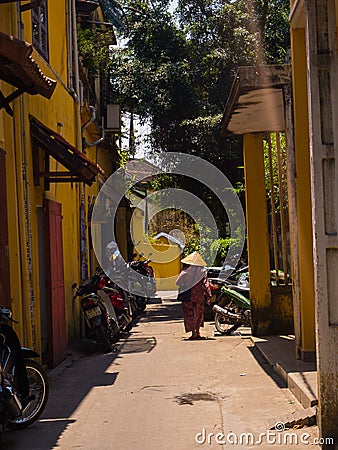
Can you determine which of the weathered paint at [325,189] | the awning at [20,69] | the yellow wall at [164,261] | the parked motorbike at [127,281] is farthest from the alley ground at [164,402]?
the yellow wall at [164,261]

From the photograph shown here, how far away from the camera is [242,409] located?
7.50 metres

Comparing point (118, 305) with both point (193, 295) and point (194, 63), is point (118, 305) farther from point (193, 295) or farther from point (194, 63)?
point (194, 63)

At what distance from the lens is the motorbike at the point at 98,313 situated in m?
12.2

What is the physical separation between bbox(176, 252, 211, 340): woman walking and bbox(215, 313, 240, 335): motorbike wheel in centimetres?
47

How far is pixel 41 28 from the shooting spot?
1159 cm

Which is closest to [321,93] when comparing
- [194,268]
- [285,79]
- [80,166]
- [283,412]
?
[283,412]

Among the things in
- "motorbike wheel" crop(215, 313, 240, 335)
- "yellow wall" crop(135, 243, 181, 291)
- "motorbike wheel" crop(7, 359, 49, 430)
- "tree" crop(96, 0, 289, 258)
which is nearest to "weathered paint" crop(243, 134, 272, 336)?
"motorbike wheel" crop(215, 313, 240, 335)

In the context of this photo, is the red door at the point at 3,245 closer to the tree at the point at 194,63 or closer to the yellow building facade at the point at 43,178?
the yellow building facade at the point at 43,178

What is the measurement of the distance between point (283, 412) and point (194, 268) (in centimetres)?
670

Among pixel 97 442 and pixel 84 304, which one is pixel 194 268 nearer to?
pixel 84 304

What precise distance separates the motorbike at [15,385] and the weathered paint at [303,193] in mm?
3344

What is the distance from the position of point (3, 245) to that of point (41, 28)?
4473 millimetres

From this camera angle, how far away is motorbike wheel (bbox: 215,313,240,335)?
1409 cm

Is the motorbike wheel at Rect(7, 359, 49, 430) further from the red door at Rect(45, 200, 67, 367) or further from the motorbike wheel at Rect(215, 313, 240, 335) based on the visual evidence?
the motorbike wheel at Rect(215, 313, 240, 335)
